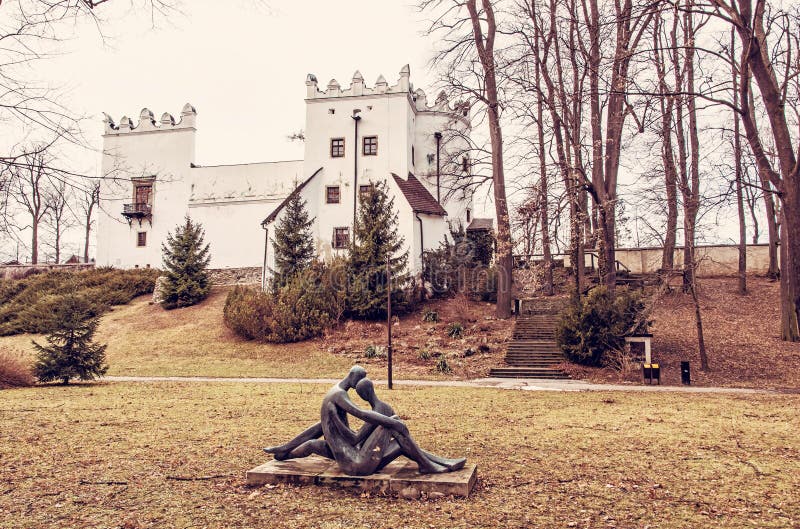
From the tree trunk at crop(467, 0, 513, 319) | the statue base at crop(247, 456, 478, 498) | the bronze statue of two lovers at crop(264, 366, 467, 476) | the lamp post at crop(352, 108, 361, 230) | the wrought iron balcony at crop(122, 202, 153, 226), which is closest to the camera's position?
the statue base at crop(247, 456, 478, 498)

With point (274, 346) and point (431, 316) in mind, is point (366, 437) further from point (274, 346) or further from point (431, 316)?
point (431, 316)

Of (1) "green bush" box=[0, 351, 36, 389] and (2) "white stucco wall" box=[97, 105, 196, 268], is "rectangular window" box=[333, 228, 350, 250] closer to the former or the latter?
(2) "white stucco wall" box=[97, 105, 196, 268]

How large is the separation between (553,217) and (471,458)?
13.0 meters

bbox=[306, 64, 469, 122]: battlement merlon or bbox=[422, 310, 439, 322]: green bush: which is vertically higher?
bbox=[306, 64, 469, 122]: battlement merlon

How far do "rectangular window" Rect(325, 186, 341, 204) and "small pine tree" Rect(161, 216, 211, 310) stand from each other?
23.8ft

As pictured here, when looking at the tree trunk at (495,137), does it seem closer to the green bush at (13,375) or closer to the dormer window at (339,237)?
the dormer window at (339,237)

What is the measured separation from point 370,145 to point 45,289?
2057cm

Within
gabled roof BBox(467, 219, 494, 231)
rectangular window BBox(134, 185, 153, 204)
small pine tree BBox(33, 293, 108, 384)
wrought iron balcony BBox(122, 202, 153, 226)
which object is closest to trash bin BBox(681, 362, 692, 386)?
small pine tree BBox(33, 293, 108, 384)

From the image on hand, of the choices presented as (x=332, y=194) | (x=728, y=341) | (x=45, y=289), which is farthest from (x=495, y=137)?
(x=45, y=289)

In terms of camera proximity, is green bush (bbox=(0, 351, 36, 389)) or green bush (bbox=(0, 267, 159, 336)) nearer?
green bush (bbox=(0, 351, 36, 389))

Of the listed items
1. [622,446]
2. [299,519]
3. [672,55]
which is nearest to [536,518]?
[299,519]

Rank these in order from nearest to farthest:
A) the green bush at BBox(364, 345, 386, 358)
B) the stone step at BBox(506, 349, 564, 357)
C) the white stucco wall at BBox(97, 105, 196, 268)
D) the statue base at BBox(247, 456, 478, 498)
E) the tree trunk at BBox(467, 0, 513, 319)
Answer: the statue base at BBox(247, 456, 478, 498), the stone step at BBox(506, 349, 564, 357), the green bush at BBox(364, 345, 386, 358), the tree trunk at BBox(467, 0, 513, 319), the white stucco wall at BBox(97, 105, 196, 268)

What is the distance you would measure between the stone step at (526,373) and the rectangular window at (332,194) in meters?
17.2

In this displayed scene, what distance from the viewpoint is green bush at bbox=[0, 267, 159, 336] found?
105 ft
